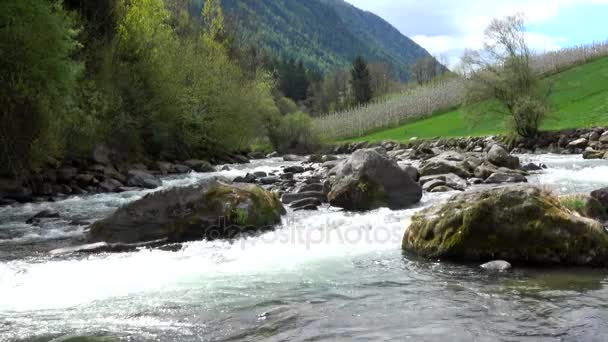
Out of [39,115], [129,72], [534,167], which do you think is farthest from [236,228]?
[129,72]

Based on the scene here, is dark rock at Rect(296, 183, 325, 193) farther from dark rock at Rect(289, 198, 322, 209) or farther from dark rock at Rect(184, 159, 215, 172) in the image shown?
dark rock at Rect(184, 159, 215, 172)

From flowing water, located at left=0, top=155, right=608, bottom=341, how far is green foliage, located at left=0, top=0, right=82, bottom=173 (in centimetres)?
781

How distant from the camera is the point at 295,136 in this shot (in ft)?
195

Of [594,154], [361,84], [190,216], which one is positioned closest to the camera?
[190,216]

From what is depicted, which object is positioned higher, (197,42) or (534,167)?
(197,42)

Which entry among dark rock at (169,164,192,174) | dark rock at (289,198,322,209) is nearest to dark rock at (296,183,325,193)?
dark rock at (289,198,322,209)

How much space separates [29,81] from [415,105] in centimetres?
7354

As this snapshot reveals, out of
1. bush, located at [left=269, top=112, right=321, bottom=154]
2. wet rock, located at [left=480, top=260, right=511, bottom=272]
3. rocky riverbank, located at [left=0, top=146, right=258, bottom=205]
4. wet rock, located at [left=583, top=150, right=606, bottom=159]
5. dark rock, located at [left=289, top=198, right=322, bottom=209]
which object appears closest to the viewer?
wet rock, located at [left=480, top=260, right=511, bottom=272]

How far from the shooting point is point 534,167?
78.8 ft

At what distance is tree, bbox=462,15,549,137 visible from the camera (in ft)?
131

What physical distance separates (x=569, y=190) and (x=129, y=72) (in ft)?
76.0

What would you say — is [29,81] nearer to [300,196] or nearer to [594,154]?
[300,196]

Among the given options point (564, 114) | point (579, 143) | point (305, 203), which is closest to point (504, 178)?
point (305, 203)

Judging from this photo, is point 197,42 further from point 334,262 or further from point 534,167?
point 334,262
